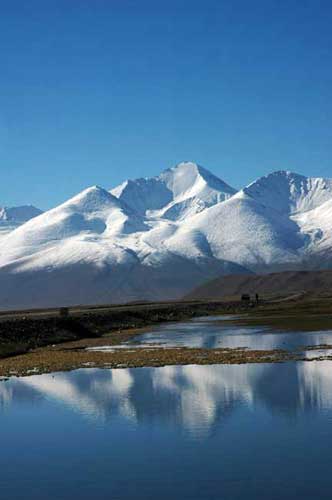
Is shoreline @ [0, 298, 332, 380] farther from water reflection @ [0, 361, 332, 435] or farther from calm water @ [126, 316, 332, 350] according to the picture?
→ water reflection @ [0, 361, 332, 435]

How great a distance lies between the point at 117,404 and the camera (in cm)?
3772

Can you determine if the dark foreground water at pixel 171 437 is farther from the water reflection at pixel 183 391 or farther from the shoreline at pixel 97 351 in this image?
the shoreline at pixel 97 351

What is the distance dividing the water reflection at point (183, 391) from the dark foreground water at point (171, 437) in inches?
2.5

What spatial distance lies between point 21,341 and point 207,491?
55429 millimetres

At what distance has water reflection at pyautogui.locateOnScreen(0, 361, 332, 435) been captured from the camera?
113 feet

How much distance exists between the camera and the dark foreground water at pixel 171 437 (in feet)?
77.3

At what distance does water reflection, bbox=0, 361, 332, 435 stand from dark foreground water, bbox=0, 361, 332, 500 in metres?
0.06

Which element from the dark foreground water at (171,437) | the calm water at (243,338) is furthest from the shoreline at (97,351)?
the dark foreground water at (171,437)

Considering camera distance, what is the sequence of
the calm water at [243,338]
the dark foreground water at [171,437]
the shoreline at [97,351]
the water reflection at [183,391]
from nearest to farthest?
the dark foreground water at [171,437] → the water reflection at [183,391] → the shoreline at [97,351] → the calm water at [243,338]

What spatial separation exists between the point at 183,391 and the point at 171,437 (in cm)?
1055

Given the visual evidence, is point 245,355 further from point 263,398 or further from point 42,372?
point 263,398

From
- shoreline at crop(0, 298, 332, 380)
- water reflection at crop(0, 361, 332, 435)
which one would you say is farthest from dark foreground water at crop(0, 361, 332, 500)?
shoreline at crop(0, 298, 332, 380)

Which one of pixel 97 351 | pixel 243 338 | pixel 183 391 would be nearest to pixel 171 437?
pixel 183 391

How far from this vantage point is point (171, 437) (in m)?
29.8
